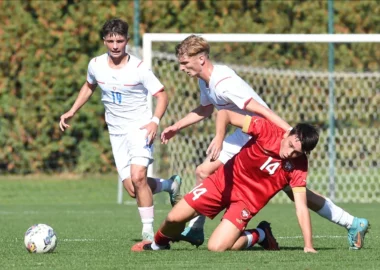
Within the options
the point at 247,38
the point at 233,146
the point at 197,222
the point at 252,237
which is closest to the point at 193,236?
the point at 197,222

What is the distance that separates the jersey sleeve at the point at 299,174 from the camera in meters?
7.57

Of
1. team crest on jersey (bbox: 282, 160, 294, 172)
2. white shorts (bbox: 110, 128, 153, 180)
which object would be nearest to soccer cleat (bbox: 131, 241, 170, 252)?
white shorts (bbox: 110, 128, 153, 180)

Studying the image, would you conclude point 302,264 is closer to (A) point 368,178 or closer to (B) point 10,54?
(A) point 368,178

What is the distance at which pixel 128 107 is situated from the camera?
30.4 feet

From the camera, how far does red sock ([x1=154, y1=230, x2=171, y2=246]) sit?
8.05 m

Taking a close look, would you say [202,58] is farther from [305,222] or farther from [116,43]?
[305,222]

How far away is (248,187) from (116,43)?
1.86 m

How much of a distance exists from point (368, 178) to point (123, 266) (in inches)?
385

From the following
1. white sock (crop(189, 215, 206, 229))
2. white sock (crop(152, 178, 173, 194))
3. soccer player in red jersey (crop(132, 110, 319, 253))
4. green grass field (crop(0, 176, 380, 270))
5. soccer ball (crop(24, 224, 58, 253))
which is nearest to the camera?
green grass field (crop(0, 176, 380, 270))

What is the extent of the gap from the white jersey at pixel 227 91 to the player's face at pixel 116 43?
2.73ft

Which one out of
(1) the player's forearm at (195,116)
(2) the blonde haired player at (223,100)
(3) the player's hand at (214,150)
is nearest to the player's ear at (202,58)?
(2) the blonde haired player at (223,100)

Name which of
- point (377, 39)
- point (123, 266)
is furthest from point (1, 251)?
point (377, 39)

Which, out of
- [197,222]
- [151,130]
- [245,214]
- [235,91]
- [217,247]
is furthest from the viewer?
[151,130]

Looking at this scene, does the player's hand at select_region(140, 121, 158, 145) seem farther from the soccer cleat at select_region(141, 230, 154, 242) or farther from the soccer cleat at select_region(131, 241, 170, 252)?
the soccer cleat at select_region(131, 241, 170, 252)
